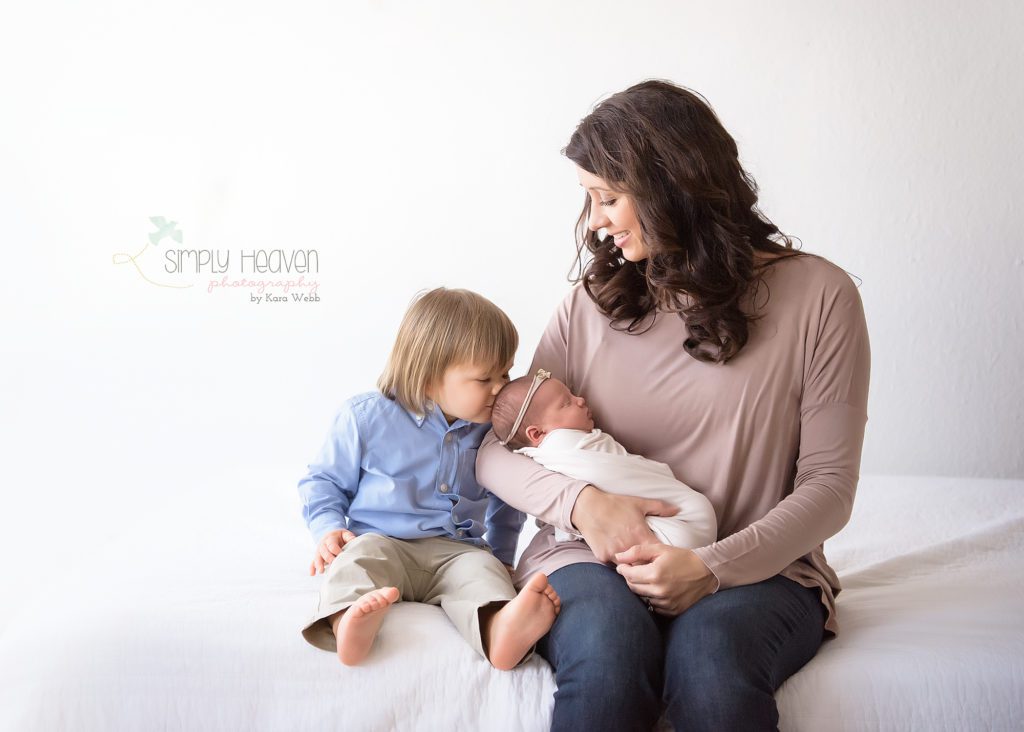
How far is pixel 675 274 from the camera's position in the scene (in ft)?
4.93

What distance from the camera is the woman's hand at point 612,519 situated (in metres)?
1.36

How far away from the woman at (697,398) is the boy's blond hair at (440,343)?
0.30 ft

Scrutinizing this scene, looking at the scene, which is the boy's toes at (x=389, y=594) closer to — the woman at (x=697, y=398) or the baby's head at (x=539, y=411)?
the woman at (x=697, y=398)

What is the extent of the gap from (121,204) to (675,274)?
1.93 m

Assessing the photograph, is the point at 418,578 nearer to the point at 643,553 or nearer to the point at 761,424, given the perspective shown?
the point at 643,553

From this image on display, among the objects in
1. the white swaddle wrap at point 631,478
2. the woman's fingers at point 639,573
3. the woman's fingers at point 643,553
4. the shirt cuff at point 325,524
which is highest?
the white swaddle wrap at point 631,478

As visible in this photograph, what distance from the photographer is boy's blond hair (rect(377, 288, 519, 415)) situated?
5.18ft

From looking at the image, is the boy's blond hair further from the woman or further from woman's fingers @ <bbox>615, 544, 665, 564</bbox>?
woman's fingers @ <bbox>615, 544, 665, 564</bbox>

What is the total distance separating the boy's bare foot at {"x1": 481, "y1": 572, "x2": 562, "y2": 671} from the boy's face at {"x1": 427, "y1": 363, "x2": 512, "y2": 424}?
0.39 meters

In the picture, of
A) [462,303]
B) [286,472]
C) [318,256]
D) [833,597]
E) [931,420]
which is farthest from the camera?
[318,256]

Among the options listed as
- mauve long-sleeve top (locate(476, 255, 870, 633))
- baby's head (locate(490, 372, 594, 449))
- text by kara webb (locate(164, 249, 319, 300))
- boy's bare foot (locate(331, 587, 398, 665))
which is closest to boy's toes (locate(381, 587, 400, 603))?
boy's bare foot (locate(331, 587, 398, 665))

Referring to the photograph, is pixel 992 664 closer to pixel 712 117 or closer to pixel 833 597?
pixel 833 597

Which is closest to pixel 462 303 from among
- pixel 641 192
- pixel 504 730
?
pixel 641 192

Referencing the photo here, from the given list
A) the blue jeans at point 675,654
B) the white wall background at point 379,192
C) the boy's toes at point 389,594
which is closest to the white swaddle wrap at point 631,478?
the blue jeans at point 675,654
